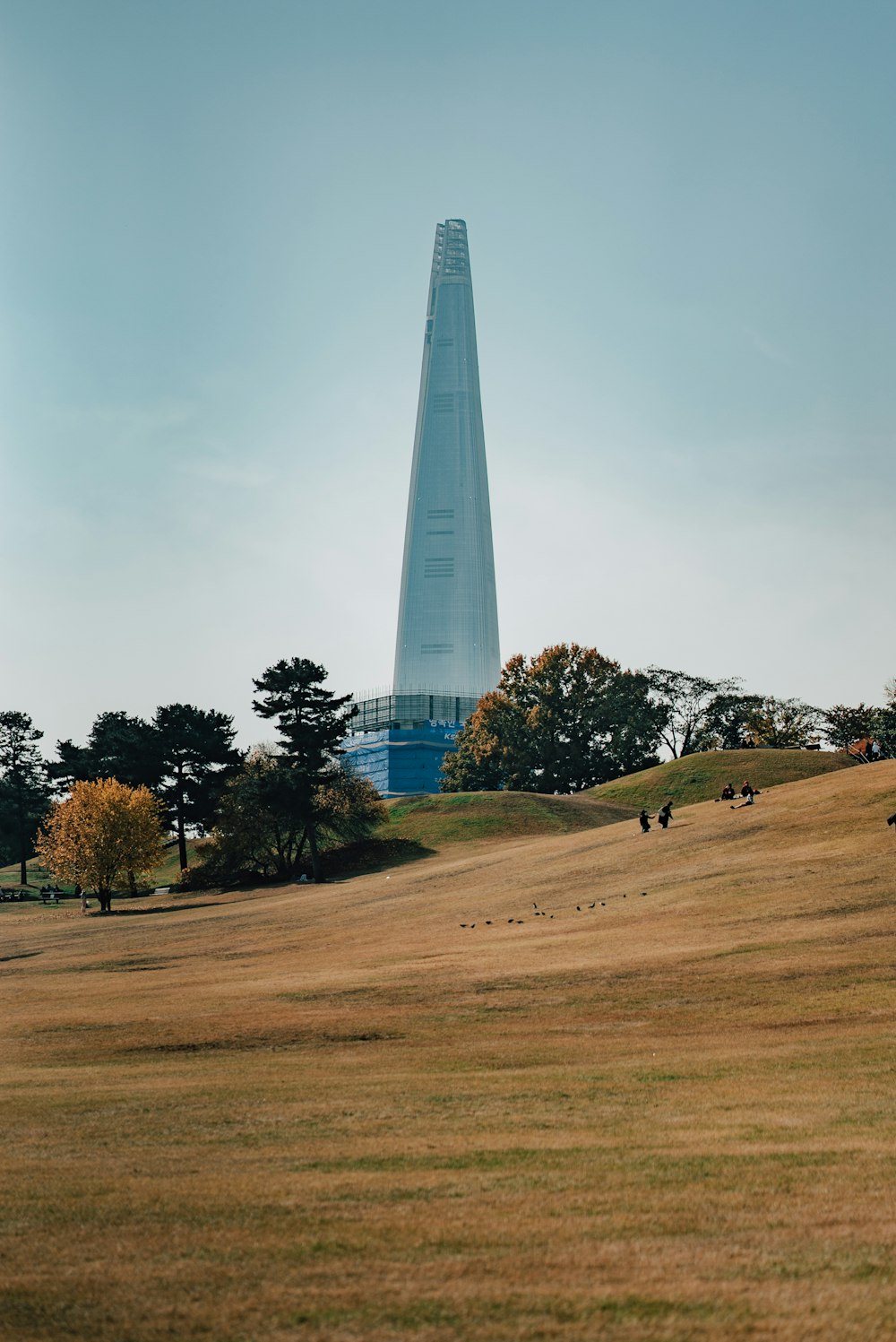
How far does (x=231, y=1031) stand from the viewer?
29312 mm

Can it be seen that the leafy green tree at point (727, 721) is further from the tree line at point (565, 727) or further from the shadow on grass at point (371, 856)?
the shadow on grass at point (371, 856)

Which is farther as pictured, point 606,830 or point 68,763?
point 68,763

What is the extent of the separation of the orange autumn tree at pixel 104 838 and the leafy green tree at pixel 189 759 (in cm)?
1923

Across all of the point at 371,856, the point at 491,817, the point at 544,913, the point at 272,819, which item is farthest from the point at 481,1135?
the point at 491,817

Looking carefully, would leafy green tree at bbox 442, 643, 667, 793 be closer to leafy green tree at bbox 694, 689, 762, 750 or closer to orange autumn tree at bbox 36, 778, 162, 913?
leafy green tree at bbox 694, 689, 762, 750

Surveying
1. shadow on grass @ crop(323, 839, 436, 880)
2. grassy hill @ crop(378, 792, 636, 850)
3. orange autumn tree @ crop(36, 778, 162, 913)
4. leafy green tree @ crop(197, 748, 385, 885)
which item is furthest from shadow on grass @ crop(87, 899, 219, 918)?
grassy hill @ crop(378, 792, 636, 850)

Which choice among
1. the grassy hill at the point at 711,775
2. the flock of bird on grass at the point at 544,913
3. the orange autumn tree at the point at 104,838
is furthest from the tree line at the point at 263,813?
the flock of bird on grass at the point at 544,913

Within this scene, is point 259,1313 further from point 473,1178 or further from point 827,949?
point 827,949

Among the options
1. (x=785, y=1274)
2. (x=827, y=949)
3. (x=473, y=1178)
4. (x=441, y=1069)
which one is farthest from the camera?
(x=827, y=949)

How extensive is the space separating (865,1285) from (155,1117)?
12132 mm

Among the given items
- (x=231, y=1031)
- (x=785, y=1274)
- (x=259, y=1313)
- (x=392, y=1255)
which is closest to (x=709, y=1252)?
(x=785, y=1274)

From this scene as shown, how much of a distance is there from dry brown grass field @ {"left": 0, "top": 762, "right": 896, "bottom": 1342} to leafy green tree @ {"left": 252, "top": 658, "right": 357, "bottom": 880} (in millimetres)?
53141

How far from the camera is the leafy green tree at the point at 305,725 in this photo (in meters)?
101

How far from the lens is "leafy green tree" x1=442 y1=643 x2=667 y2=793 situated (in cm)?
14075
